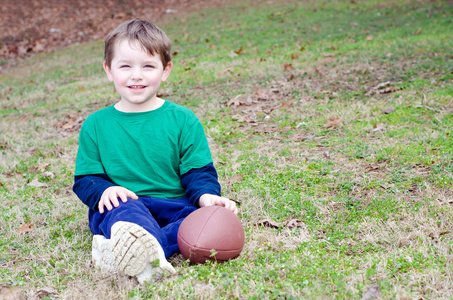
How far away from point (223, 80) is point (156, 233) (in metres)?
6.04

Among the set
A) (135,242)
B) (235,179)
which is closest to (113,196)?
(135,242)

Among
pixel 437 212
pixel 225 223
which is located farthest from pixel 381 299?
pixel 437 212

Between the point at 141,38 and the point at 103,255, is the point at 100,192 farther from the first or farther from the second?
the point at 141,38

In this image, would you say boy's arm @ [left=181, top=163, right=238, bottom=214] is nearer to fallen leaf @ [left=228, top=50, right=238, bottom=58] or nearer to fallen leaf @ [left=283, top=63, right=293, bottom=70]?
fallen leaf @ [left=283, top=63, right=293, bottom=70]

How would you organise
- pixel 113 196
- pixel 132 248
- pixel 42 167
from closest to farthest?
1. pixel 132 248
2. pixel 113 196
3. pixel 42 167

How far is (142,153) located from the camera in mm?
3475

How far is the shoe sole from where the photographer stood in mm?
2686

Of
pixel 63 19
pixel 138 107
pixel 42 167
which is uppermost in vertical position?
pixel 138 107

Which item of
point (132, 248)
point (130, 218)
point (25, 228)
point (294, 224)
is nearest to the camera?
point (132, 248)

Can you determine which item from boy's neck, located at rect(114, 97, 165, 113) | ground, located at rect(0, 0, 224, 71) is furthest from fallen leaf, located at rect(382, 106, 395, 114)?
ground, located at rect(0, 0, 224, 71)

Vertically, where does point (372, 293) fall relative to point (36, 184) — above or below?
above

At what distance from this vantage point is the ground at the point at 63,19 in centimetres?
1764

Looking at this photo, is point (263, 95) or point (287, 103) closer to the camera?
point (287, 103)

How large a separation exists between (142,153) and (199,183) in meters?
0.51
